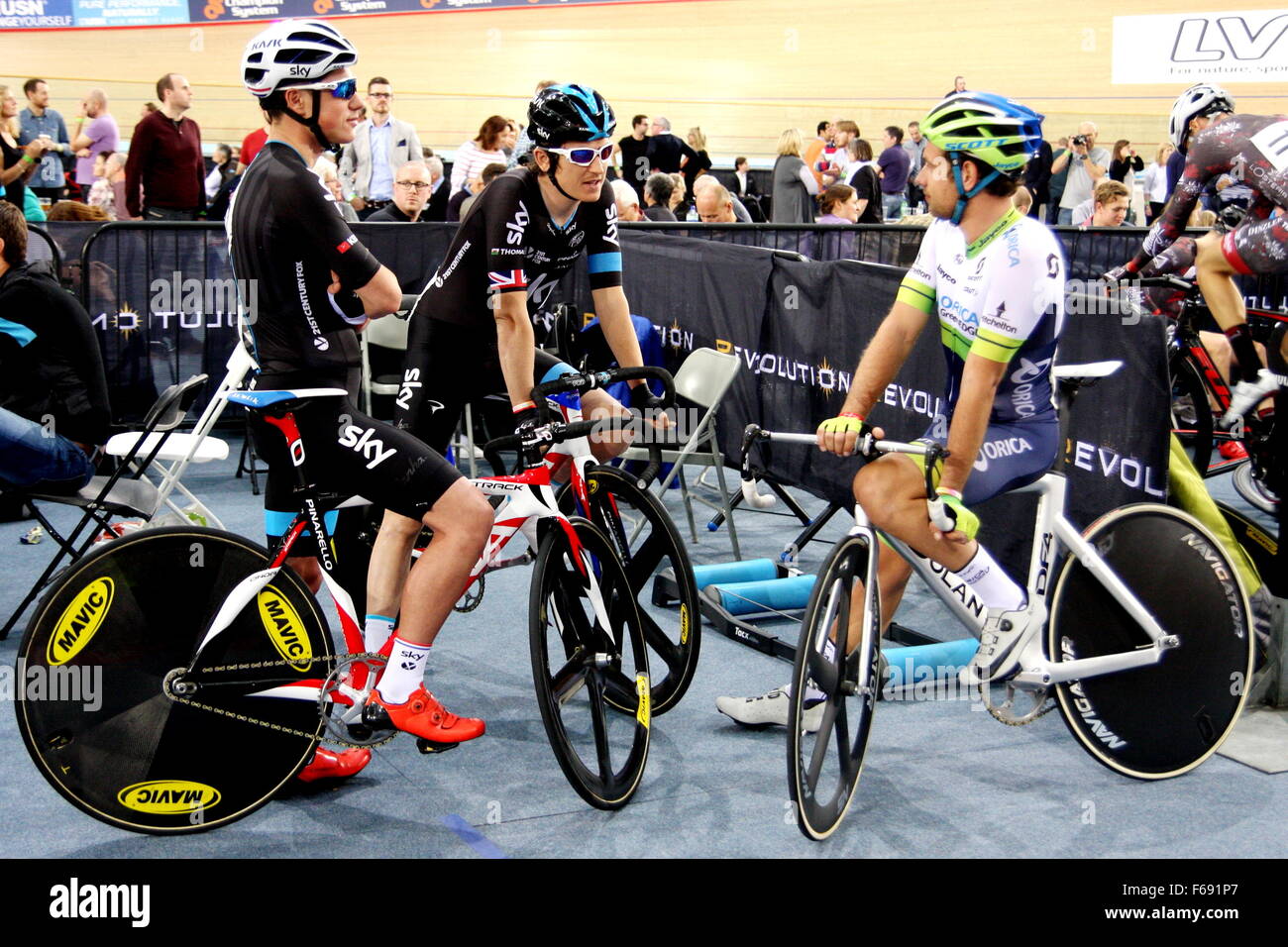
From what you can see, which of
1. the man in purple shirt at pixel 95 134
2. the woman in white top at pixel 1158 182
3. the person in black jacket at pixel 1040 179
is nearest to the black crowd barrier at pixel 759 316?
the person in black jacket at pixel 1040 179

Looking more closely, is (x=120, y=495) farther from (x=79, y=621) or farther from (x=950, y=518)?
(x=950, y=518)

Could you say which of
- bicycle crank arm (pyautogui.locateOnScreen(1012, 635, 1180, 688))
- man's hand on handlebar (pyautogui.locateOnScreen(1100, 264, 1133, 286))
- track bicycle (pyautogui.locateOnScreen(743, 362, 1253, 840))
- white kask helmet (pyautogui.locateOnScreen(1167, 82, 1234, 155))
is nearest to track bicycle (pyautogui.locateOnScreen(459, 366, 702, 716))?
track bicycle (pyautogui.locateOnScreen(743, 362, 1253, 840))

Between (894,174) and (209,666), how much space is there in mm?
16458

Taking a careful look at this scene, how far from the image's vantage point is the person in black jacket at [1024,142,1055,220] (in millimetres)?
15992

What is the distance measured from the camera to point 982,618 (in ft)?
12.0

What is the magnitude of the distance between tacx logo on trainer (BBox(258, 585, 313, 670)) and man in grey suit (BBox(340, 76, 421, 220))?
8.99 metres

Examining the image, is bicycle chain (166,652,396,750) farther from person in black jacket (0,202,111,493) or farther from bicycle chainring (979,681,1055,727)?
person in black jacket (0,202,111,493)

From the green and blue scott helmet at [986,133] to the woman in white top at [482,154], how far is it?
7.53 meters

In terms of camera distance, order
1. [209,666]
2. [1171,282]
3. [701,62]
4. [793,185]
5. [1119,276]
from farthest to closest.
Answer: [701,62] → [793,185] → [1119,276] → [1171,282] → [209,666]

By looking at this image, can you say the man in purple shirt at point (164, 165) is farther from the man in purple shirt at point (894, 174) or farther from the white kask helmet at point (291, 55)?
the man in purple shirt at point (894, 174)

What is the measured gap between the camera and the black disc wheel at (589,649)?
3471mm

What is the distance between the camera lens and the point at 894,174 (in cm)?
1831

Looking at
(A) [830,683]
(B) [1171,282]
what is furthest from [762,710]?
(B) [1171,282]

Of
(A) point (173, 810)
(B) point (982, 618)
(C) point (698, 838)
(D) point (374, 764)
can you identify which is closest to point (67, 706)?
(A) point (173, 810)
